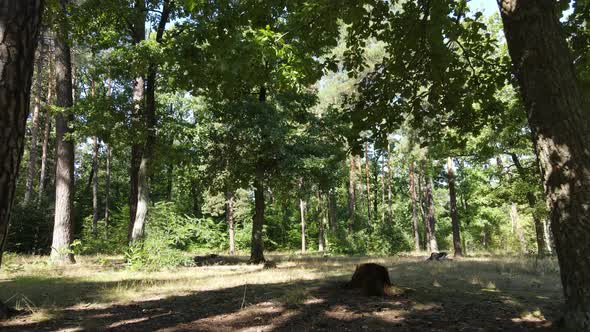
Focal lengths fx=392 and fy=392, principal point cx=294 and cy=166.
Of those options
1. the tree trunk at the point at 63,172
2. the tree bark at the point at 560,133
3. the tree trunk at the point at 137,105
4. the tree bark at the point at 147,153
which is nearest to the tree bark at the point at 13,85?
the tree bark at the point at 560,133

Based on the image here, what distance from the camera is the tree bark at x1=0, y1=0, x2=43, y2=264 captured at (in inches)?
90.6

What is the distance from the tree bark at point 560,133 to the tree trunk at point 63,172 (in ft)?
43.1

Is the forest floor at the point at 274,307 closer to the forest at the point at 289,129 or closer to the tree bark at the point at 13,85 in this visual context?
the forest at the point at 289,129

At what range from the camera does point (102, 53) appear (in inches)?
1022

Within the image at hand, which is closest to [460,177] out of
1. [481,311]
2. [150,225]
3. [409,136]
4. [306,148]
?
[409,136]

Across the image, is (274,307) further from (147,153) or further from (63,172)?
(63,172)

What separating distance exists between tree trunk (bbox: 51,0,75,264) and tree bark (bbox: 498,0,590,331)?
13.1m

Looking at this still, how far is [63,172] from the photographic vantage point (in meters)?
13.4

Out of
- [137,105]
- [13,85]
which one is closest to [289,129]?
[137,105]

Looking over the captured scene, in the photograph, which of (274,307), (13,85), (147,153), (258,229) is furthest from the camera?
(258,229)

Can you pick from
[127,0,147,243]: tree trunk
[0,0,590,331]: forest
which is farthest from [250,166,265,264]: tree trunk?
→ [127,0,147,243]: tree trunk

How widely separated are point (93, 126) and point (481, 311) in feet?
40.7

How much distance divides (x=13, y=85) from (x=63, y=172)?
41.7 ft

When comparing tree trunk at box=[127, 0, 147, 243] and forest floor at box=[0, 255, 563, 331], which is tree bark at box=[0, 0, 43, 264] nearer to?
forest floor at box=[0, 255, 563, 331]
